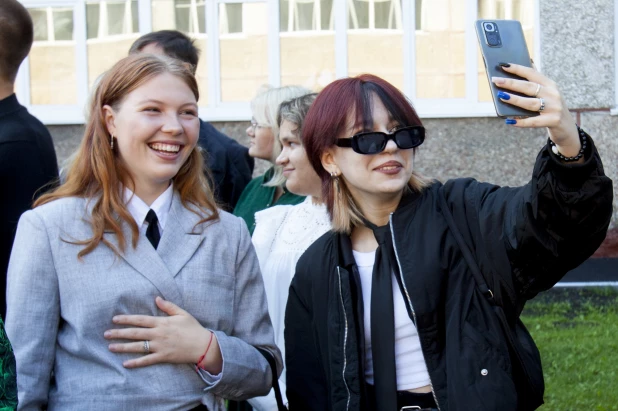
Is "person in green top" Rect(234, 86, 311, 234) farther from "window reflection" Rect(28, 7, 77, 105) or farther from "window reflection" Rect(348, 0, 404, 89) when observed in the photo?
"window reflection" Rect(28, 7, 77, 105)

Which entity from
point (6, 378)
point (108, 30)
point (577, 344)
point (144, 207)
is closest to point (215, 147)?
point (144, 207)

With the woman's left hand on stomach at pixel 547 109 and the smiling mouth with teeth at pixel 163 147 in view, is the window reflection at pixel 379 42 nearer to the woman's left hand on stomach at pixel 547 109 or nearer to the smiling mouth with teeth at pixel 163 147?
the smiling mouth with teeth at pixel 163 147

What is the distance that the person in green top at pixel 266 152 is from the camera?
4.91 metres

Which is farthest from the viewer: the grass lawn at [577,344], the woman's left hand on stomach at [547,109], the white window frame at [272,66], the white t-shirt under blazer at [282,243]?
the white window frame at [272,66]

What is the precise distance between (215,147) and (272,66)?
17.2ft

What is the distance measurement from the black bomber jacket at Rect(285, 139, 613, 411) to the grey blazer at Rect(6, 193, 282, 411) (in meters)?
0.30

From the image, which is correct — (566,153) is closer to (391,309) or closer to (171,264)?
(391,309)

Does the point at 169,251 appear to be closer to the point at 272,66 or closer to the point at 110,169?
the point at 110,169

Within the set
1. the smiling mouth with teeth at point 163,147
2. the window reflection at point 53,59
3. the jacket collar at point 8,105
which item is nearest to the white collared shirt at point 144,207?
the smiling mouth with teeth at point 163,147

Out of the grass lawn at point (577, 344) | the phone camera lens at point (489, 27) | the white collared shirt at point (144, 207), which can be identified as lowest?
the grass lawn at point (577, 344)

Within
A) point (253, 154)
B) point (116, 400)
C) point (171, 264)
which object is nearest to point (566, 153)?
point (171, 264)

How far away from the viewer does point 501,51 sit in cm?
276

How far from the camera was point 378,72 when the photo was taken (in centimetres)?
1059

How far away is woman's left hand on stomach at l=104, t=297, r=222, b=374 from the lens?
9.22ft
